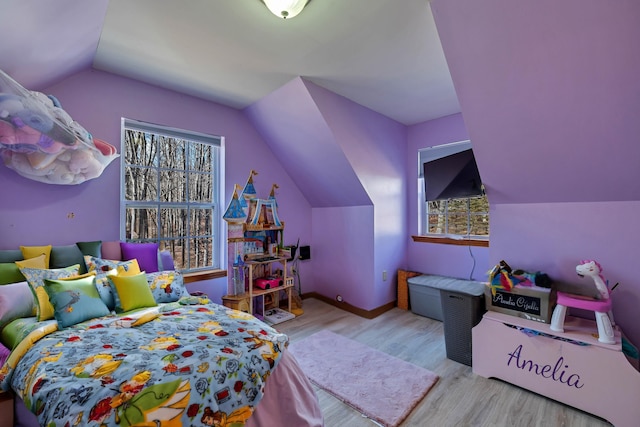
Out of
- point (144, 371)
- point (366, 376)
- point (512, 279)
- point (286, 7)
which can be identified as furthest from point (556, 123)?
point (144, 371)

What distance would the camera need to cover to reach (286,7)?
1.62m

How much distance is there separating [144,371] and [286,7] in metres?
2.05

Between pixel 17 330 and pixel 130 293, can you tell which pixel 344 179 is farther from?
pixel 17 330

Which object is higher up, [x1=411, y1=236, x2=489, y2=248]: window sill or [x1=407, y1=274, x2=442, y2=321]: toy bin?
[x1=411, y1=236, x2=489, y2=248]: window sill

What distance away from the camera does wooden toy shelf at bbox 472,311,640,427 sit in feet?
5.53

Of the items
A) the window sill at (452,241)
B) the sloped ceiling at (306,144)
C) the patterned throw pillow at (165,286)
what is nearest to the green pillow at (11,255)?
the patterned throw pillow at (165,286)

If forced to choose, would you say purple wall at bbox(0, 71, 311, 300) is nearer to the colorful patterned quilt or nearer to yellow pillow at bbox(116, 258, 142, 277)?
yellow pillow at bbox(116, 258, 142, 277)

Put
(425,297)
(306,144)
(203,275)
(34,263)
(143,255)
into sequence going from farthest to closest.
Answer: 1. (425,297)
2. (306,144)
3. (203,275)
4. (143,255)
5. (34,263)

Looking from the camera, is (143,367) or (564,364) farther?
(564,364)

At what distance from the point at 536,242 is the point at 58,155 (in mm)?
3743

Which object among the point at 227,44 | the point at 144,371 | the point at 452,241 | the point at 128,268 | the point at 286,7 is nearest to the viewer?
the point at 144,371

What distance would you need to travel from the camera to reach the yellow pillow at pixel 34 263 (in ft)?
6.31

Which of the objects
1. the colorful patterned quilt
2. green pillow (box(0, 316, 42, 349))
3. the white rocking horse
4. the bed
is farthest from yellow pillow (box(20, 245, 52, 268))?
the white rocking horse

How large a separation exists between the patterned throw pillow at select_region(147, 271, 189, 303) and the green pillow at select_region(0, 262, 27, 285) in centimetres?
78
